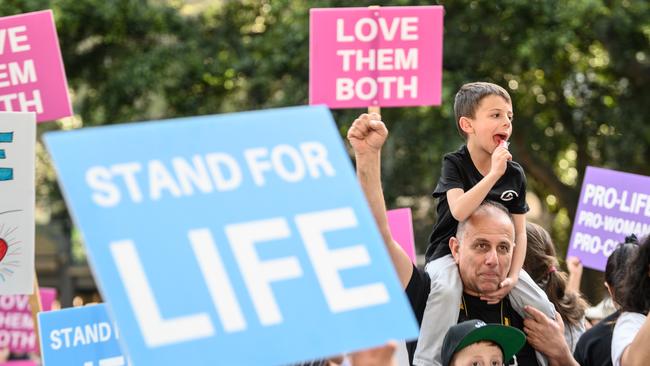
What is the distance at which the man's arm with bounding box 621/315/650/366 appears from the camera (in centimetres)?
412

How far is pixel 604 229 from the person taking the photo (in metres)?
7.30

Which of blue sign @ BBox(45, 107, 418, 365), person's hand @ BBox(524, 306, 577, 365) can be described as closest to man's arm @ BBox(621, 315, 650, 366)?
person's hand @ BBox(524, 306, 577, 365)

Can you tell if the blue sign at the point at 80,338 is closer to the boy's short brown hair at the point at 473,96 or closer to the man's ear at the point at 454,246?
the man's ear at the point at 454,246

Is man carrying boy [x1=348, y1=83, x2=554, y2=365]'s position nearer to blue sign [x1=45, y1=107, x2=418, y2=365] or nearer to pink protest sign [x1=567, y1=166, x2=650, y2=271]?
blue sign [x1=45, y1=107, x2=418, y2=365]

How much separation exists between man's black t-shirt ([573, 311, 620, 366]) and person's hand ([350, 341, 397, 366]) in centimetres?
179

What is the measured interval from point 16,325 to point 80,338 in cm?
244

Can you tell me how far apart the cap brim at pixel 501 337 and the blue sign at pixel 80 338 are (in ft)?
6.18

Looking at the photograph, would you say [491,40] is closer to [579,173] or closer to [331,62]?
[579,173]

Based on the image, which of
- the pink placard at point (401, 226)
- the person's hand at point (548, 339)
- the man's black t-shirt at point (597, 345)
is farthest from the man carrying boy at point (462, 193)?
the pink placard at point (401, 226)

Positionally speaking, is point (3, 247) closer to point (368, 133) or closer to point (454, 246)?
point (454, 246)

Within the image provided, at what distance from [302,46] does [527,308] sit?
398 inches

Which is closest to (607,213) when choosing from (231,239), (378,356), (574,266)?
(574,266)

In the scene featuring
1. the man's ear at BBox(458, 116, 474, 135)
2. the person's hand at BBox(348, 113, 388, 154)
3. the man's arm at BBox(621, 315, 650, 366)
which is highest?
the person's hand at BBox(348, 113, 388, 154)

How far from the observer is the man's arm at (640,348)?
4125 millimetres
